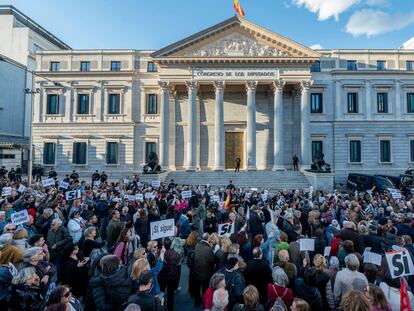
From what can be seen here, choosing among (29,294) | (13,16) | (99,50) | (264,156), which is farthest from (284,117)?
(13,16)

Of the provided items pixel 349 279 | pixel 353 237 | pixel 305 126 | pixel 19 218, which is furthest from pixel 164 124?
pixel 349 279

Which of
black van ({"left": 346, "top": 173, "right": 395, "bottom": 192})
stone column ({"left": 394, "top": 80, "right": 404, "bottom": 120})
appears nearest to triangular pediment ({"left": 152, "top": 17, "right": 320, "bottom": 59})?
stone column ({"left": 394, "top": 80, "right": 404, "bottom": 120})

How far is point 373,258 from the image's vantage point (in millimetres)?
6164

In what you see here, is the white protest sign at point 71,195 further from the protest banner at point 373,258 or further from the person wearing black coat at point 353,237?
the protest banner at point 373,258

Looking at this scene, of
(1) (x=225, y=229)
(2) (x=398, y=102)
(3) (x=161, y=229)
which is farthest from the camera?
(2) (x=398, y=102)

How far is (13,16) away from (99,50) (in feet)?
63.9

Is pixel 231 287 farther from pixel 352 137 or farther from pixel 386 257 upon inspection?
pixel 352 137

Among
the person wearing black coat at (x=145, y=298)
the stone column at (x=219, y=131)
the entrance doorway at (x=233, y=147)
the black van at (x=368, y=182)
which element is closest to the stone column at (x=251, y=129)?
the stone column at (x=219, y=131)

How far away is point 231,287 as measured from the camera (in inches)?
205

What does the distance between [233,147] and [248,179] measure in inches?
293

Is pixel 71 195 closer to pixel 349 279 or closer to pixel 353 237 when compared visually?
pixel 353 237

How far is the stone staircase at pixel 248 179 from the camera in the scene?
28.6 meters

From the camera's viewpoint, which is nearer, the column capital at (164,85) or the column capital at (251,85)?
the column capital at (251,85)

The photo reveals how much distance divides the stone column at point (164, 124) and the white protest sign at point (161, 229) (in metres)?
24.8
